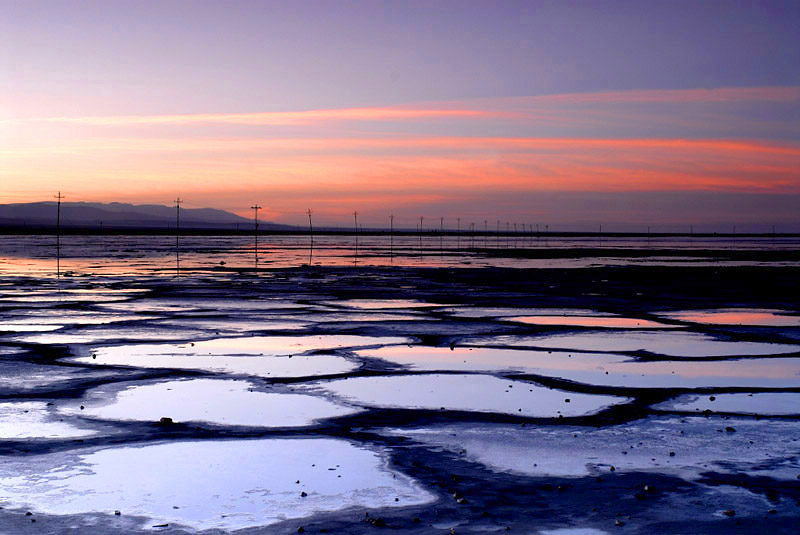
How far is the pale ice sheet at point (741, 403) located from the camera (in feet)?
36.5

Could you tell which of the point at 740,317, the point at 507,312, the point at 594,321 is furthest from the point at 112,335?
the point at 740,317

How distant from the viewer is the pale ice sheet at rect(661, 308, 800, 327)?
2197 cm

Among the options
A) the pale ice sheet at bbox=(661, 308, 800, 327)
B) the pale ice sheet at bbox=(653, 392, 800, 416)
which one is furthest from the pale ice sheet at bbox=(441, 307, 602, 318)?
the pale ice sheet at bbox=(653, 392, 800, 416)

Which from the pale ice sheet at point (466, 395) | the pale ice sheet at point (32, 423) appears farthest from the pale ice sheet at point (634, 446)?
the pale ice sheet at point (32, 423)

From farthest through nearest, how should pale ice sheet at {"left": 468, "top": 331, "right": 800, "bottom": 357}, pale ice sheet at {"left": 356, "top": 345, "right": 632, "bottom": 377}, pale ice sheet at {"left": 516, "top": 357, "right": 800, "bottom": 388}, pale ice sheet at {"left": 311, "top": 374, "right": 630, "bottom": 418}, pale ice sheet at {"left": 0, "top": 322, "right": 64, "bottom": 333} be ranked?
pale ice sheet at {"left": 0, "top": 322, "right": 64, "bottom": 333} < pale ice sheet at {"left": 468, "top": 331, "right": 800, "bottom": 357} < pale ice sheet at {"left": 356, "top": 345, "right": 632, "bottom": 377} < pale ice sheet at {"left": 516, "top": 357, "right": 800, "bottom": 388} < pale ice sheet at {"left": 311, "top": 374, "right": 630, "bottom": 418}

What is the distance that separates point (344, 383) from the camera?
13.0m

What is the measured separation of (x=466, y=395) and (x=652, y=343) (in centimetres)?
703

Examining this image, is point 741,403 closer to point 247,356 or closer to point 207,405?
point 207,405

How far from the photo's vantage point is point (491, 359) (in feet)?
50.9

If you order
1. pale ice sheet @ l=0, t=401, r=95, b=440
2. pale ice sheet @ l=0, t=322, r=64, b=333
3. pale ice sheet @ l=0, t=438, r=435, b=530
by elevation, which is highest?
pale ice sheet @ l=0, t=438, r=435, b=530

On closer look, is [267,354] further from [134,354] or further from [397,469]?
[397,469]

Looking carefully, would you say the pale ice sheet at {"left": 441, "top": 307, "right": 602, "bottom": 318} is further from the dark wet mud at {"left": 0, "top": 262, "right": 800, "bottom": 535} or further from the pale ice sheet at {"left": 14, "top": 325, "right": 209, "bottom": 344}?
the pale ice sheet at {"left": 14, "top": 325, "right": 209, "bottom": 344}

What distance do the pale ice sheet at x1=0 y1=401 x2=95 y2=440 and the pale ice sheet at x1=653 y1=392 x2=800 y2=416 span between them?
718cm

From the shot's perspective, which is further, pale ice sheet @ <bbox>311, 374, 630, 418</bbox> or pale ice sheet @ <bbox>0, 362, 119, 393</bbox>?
A: pale ice sheet @ <bbox>0, 362, 119, 393</bbox>
